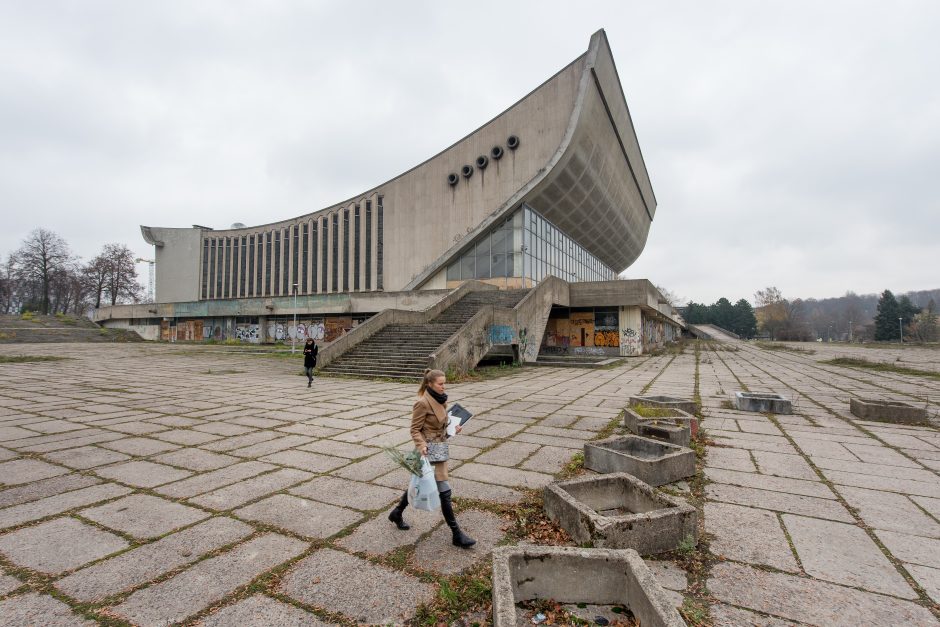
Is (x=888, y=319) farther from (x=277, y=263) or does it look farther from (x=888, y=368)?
(x=277, y=263)

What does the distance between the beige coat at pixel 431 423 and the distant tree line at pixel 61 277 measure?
60343mm

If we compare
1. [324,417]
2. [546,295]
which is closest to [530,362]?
[546,295]

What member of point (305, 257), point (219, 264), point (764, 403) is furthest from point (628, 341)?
point (219, 264)

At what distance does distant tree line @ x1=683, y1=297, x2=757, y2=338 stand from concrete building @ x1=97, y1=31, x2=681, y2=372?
6741 cm

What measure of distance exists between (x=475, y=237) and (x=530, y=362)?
1201 cm

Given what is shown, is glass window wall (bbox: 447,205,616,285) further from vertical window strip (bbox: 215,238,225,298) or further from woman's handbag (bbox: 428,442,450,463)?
vertical window strip (bbox: 215,238,225,298)

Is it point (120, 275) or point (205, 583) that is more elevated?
point (120, 275)

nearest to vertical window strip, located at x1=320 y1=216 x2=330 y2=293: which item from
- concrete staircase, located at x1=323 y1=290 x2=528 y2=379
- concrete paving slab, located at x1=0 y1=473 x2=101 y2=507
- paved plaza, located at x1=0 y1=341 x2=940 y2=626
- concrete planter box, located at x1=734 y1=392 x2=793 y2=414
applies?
concrete staircase, located at x1=323 y1=290 x2=528 y2=379

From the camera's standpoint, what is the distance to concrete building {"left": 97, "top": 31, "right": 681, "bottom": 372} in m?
24.6

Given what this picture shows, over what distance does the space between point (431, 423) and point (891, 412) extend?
27.7 feet

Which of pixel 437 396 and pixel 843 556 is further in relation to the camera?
pixel 437 396

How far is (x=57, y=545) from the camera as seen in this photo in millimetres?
2963

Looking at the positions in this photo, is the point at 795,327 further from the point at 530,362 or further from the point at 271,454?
the point at 271,454

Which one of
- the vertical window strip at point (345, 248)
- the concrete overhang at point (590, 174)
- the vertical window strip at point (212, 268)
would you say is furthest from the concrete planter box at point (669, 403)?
the vertical window strip at point (212, 268)
